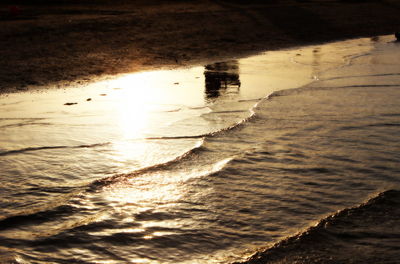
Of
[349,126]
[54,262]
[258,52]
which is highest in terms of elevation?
[258,52]

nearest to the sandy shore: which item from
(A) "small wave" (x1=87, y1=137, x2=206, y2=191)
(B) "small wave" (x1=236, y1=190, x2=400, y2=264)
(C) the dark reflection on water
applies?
(C) the dark reflection on water

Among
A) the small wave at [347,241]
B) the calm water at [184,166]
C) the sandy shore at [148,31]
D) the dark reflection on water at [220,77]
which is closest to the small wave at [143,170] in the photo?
the calm water at [184,166]

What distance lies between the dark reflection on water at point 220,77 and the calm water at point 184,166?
68mm

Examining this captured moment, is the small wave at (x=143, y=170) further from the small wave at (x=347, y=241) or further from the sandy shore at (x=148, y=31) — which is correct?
the sandy shore at (x=148, y=31)

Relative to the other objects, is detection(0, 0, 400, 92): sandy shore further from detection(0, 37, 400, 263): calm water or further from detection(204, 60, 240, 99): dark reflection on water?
detection(0, 37, 400, 263): calm water

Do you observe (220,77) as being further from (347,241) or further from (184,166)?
(347,241)

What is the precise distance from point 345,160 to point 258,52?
278 inches

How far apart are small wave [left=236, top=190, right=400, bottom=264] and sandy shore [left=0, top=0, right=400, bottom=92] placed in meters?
5.03

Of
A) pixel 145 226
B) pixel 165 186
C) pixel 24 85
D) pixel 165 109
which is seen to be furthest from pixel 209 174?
pixel 24 85

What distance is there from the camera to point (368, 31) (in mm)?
15188

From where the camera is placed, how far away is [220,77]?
7754 millimetres

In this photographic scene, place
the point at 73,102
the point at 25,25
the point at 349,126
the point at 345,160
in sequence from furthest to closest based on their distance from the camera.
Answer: the point at 25,25 < the point at 73,102 < the point at 349,126 < the point at 345,160

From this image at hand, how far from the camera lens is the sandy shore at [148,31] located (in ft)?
28.6

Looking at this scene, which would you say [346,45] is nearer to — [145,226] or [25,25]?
[25,25]
